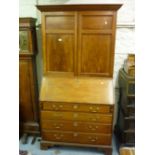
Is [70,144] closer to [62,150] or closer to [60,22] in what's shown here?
[62,150]

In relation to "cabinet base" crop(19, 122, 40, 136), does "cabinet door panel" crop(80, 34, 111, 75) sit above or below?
above

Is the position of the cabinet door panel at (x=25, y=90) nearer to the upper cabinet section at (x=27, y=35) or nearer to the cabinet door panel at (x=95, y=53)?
the upper cabinet section at (x=27, y=35)

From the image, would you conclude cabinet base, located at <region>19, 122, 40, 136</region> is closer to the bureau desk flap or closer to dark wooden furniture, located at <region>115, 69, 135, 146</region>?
the bureau desk flap

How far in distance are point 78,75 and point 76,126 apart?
66 cm

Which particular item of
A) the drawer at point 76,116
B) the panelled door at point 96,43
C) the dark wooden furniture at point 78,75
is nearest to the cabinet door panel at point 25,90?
the dark wooden furniture at point 78,75

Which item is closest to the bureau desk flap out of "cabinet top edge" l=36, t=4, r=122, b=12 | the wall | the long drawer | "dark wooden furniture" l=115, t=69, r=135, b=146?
"dark wooden furniture" l=115, t=69, r=135, b=146

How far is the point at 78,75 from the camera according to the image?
2.74m

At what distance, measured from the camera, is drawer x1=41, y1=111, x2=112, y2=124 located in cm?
263

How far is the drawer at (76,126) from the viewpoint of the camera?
8.72 feet

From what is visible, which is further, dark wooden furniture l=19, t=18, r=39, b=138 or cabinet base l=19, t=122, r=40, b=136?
cabinet base l=19, t=122, r=40, b=136

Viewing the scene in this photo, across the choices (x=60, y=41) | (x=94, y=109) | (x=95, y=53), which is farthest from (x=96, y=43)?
(x=94, y=109)
